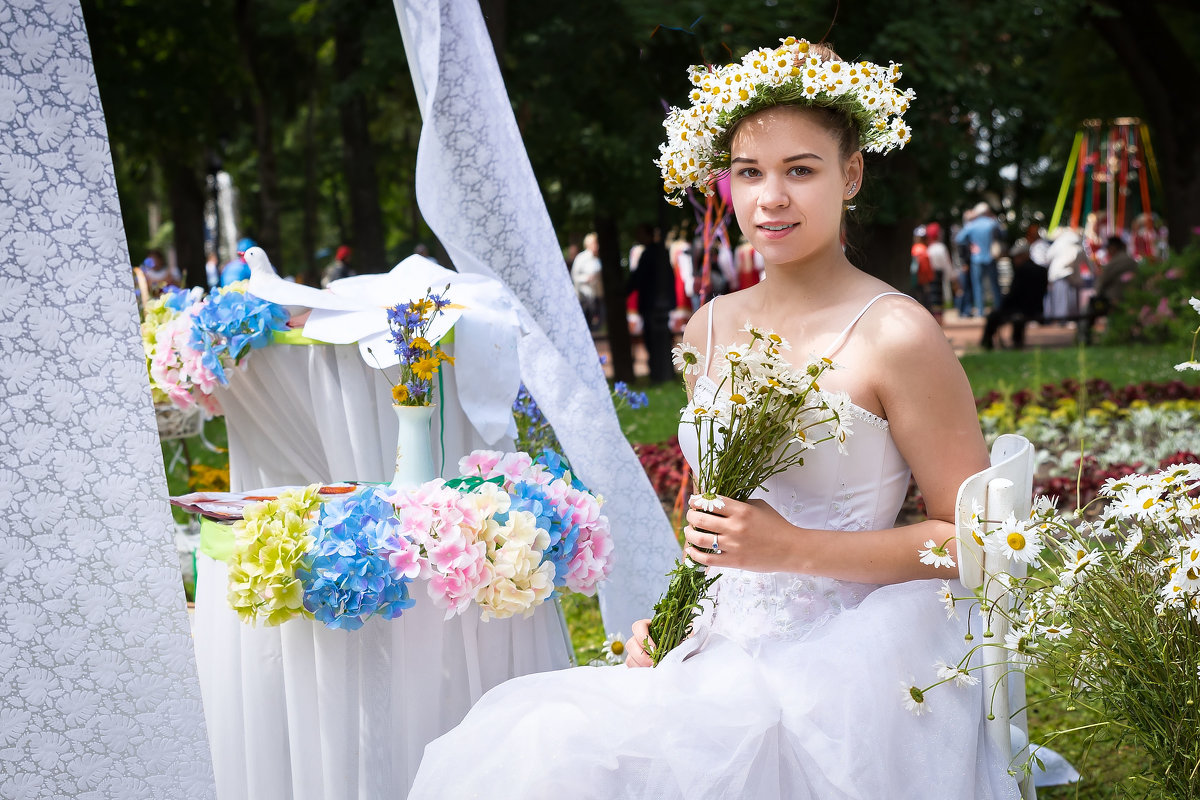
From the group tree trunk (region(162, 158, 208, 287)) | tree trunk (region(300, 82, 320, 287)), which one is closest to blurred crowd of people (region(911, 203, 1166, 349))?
tree trunk (region(162, 158, 208, 287))

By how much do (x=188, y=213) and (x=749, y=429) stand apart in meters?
16.8

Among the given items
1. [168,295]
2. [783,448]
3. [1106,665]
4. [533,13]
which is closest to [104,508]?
[783,448]

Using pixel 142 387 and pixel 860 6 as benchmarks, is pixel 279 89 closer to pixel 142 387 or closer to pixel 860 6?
pixel 860 6

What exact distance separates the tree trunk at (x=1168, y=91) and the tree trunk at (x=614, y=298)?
6874 mm

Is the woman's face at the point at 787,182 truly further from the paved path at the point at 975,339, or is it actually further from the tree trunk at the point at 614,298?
the paved path at the point at 975,339

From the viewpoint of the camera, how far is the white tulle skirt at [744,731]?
1959 millimetres

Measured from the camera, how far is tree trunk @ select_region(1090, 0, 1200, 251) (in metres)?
15.3

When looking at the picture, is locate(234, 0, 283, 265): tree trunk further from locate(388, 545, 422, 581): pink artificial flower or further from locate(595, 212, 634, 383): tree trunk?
locate(388, 545, 422, 581): pink artificial flower

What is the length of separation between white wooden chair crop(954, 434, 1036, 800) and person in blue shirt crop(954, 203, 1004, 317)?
1898 centimetres

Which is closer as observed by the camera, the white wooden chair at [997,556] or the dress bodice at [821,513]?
the white wooden chair at [997,556]

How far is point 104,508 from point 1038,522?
1.73 m

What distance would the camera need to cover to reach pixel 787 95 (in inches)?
93.0

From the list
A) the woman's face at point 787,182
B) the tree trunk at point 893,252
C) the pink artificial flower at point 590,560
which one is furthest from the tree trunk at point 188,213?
the woman's face at point 787,182

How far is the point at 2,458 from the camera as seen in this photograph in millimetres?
2250
